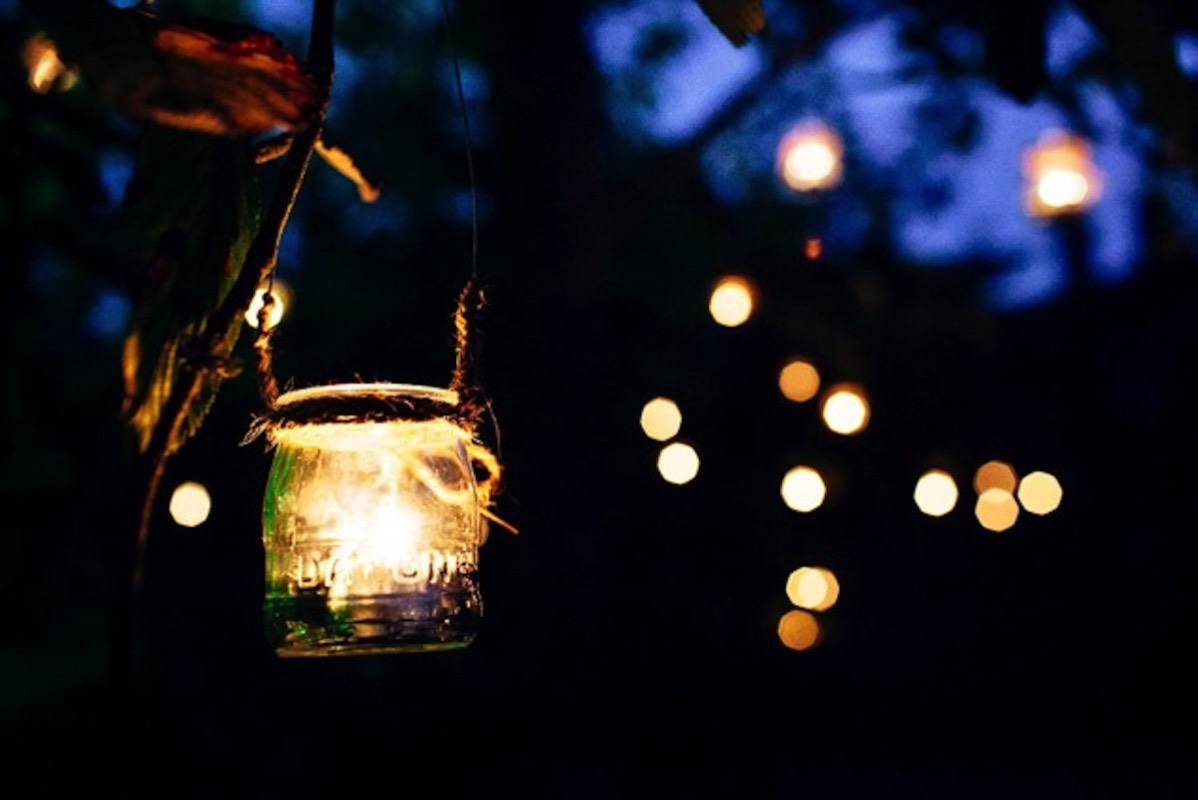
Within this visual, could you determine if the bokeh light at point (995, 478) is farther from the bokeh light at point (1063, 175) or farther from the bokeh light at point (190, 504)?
the bokeh light at point (190, 504)

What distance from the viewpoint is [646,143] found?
35.2 feet

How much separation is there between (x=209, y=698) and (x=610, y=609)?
201 cm

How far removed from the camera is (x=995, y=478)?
10195 mm

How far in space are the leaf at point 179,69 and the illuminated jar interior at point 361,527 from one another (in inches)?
22.0

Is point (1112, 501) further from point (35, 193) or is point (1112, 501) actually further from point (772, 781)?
point (35, 193)

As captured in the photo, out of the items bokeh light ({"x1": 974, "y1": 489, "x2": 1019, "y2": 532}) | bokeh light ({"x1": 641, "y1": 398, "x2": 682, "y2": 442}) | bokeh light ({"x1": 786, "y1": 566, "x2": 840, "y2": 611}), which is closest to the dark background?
bokeh light ({"x1": 786, "y1": 566, "x2": 840, "y2": 611})

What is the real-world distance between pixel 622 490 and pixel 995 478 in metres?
3.24

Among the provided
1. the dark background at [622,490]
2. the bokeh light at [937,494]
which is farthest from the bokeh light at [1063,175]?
the bokeh light at [937,494]

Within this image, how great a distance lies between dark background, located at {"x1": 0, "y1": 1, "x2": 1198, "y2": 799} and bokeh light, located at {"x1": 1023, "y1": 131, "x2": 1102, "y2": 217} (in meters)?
0.80

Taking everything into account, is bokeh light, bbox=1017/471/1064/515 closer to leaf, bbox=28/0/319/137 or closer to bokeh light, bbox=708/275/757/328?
bokeh light, bbox=708/275/757/328

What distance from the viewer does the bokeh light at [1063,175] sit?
806 cm

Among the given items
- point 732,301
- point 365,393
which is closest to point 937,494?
point 732,301

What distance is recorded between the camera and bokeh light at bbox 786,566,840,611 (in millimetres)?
9711

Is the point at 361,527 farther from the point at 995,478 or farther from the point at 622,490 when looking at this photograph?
the point at 995,478
